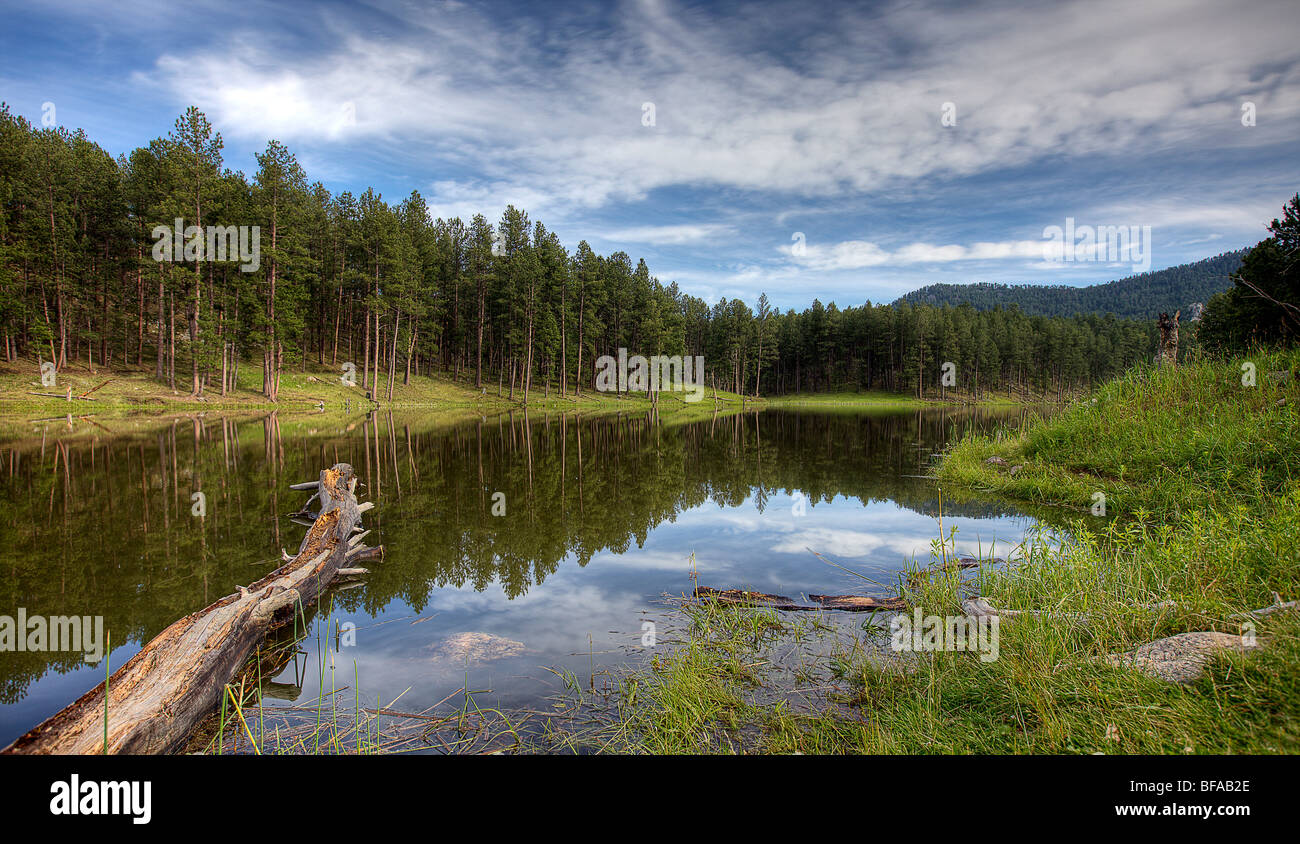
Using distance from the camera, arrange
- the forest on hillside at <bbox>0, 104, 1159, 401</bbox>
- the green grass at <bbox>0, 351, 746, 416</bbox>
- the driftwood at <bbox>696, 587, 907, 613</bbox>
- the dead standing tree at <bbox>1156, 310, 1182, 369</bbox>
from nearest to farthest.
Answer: the driftwood at <bbox>696, 587, 907, 613</bbox> < the dead standing tree at <bbox>1156, 310, 1182, 369</bbox> < the green grass at <bbox>0, 351, 746, 416</bbox> < the forest on hillside at <bbox>0, 104, 1159, 401</bbox>

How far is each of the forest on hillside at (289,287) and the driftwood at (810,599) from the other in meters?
45.6

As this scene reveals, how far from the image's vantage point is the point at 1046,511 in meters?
13.2

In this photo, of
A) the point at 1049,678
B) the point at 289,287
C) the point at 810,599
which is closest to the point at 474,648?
the point at 810,599

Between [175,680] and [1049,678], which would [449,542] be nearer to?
[175,680]

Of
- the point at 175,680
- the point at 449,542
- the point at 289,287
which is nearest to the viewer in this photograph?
the point at 175,680

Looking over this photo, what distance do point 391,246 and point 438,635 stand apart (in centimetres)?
5108

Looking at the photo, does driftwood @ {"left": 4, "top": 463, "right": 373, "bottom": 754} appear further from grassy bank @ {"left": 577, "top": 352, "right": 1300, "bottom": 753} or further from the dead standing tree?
the dead standing tree

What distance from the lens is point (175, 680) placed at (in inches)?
184

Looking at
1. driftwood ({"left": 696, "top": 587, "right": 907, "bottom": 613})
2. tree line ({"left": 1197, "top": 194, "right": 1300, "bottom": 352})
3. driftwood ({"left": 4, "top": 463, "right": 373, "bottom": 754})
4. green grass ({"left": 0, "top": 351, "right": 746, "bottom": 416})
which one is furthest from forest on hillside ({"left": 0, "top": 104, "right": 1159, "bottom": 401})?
driftwood ({"left": 696, "top": 587, "right": 907, "bottom": 613})

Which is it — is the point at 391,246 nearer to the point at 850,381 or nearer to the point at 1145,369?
the point at 1145,369

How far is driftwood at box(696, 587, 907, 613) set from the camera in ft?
24.5

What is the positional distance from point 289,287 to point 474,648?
53.0 metres

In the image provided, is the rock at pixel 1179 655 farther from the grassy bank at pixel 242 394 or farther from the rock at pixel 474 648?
the grassy bank at pixel 242 394

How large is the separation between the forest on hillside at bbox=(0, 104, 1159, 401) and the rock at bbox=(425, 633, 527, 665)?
1740 inches
